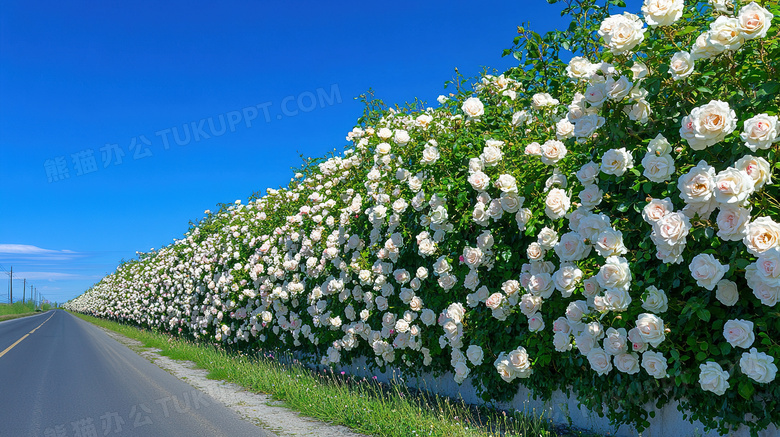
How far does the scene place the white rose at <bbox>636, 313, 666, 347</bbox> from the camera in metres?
3.40

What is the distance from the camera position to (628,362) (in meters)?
3.78

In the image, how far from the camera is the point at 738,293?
3.25m

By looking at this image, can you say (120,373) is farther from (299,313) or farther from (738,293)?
(738,293)

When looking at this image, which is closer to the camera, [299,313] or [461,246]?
[461,246]

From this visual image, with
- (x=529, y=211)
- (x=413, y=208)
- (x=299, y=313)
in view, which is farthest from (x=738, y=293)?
(x=299, y=313)

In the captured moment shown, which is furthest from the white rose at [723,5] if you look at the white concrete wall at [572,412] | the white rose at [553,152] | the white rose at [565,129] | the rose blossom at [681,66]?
the white concrete wall at [572,412]

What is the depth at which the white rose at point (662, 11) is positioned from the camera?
3.19 metres

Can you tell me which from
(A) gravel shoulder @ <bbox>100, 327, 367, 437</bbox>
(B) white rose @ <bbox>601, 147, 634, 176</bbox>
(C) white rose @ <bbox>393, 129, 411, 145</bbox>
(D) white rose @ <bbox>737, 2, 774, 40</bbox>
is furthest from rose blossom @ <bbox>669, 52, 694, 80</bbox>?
(A) gravel shoulder @ <bbox>100, 327, 367, 437</bbox>

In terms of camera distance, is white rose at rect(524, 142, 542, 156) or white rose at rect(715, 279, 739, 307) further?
white rose at rect(524, 142, 542, 156)

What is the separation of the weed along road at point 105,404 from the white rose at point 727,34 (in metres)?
5.60

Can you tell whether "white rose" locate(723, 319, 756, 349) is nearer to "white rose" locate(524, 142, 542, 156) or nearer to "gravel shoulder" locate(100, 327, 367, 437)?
"white rose" locate(524, 142, 542, 156)

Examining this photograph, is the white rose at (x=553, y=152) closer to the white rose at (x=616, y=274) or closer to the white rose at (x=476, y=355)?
the white rose at (x=616, y=274)

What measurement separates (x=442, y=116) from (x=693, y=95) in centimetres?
337

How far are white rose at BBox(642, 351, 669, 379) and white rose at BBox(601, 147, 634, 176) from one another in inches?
52.5
